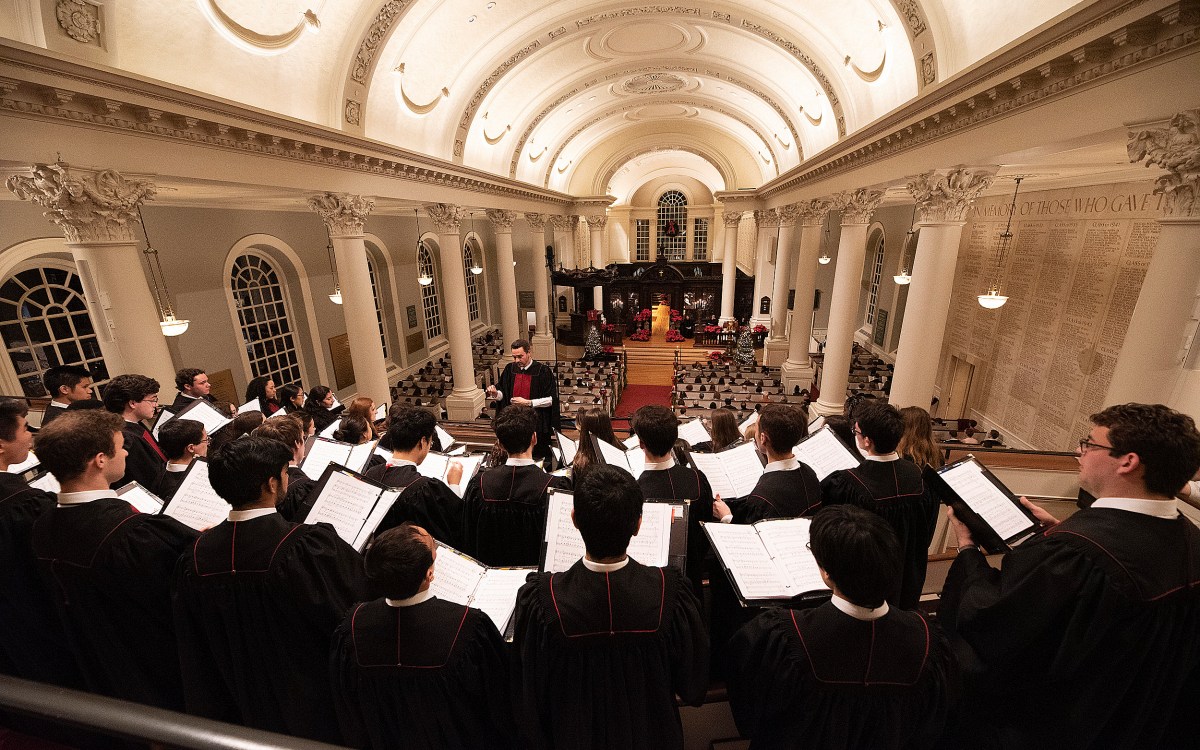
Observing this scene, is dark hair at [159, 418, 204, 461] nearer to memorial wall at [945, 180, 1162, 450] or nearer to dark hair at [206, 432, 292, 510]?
dark hair at [206, 432, 292, 510]

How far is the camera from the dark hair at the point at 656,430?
2.91 metres

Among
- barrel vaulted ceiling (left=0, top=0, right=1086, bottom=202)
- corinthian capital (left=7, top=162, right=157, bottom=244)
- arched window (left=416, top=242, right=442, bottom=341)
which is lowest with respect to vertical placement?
arched window (left=416, top=242, right=442, bottom=341)

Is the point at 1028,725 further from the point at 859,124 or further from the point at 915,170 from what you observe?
the point at 859,124

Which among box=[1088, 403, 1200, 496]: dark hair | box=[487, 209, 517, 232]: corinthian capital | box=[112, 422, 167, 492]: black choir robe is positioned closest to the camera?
box=[1088, 403, 1200, 496]: dark hair

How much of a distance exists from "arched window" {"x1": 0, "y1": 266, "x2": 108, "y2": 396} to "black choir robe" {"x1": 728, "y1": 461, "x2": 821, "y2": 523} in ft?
34.8

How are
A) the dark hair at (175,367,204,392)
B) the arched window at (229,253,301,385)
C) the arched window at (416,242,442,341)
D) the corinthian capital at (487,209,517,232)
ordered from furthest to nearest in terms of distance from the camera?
1. the arched window at (416,242,442,341)
2. the corinthian capital at (487,209,517,232)
3. the arched window at (229,253,301,385)
4. the dark hair at (175,367,204,392)

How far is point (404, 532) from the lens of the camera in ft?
5.80

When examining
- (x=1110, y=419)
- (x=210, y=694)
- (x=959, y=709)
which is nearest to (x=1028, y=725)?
(x=959, y=709)

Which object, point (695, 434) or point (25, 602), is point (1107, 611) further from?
point (25, 602)

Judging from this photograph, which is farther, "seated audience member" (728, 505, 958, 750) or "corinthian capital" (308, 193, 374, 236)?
"corinthian capital" (308, 193, 374, 236)

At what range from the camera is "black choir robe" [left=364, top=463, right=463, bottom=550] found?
3.15 metres

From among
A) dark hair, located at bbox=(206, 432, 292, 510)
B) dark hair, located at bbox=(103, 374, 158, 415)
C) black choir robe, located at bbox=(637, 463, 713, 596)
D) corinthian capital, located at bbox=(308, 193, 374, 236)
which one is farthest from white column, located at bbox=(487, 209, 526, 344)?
dark hair, located at bbox=(206, 432, 292, 510)

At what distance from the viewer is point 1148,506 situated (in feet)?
5.96

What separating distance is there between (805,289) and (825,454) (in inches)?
431
